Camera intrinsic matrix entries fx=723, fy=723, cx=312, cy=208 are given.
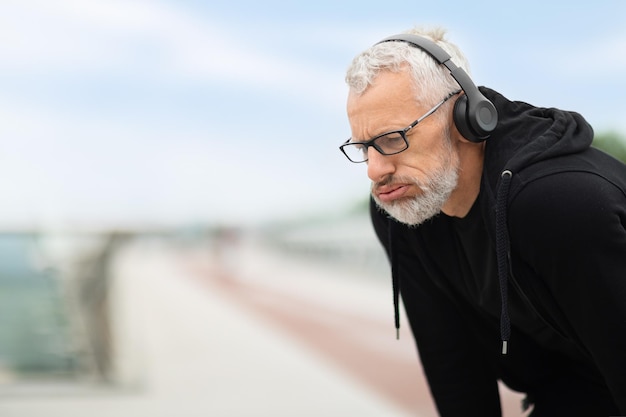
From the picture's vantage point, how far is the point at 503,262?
1.59 metres

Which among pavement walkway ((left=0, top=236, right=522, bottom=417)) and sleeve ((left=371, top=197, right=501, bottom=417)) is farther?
pavement walkway ((left=0, top=236, right=522, bottom=417))

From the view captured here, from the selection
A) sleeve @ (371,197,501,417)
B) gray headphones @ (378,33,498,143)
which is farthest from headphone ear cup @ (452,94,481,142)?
sleeve @ (371,197,501,417)

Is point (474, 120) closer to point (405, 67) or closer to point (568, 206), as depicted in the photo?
point (405, 67)

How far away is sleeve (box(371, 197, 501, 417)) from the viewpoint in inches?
85.3

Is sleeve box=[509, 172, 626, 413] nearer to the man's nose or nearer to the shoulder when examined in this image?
the shoulder

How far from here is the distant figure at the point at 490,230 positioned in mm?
1509

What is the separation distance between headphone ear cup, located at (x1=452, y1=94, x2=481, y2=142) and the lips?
0.63 ft

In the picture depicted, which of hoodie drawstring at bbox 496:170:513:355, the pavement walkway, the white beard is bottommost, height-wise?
the pavement walkway

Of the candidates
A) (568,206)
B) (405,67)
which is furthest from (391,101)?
(568,206)

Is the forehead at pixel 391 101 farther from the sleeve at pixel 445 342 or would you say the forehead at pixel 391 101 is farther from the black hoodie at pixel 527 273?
the sleeve at pixel 445 342

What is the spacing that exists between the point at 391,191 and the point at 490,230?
271mm

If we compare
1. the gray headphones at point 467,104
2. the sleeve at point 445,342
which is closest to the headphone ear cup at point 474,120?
the gray headphones at point 467,104

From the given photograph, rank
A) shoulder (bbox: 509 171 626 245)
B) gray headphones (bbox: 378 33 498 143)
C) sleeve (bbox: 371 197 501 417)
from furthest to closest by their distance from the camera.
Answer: sleeve (bbox: 371 197 501 417)
gray headphones (bbox: 378 33 498 143)
shoulder (bbox: 509 171 626 245)

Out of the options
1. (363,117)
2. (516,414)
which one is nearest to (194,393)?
Answer: (516,414)
